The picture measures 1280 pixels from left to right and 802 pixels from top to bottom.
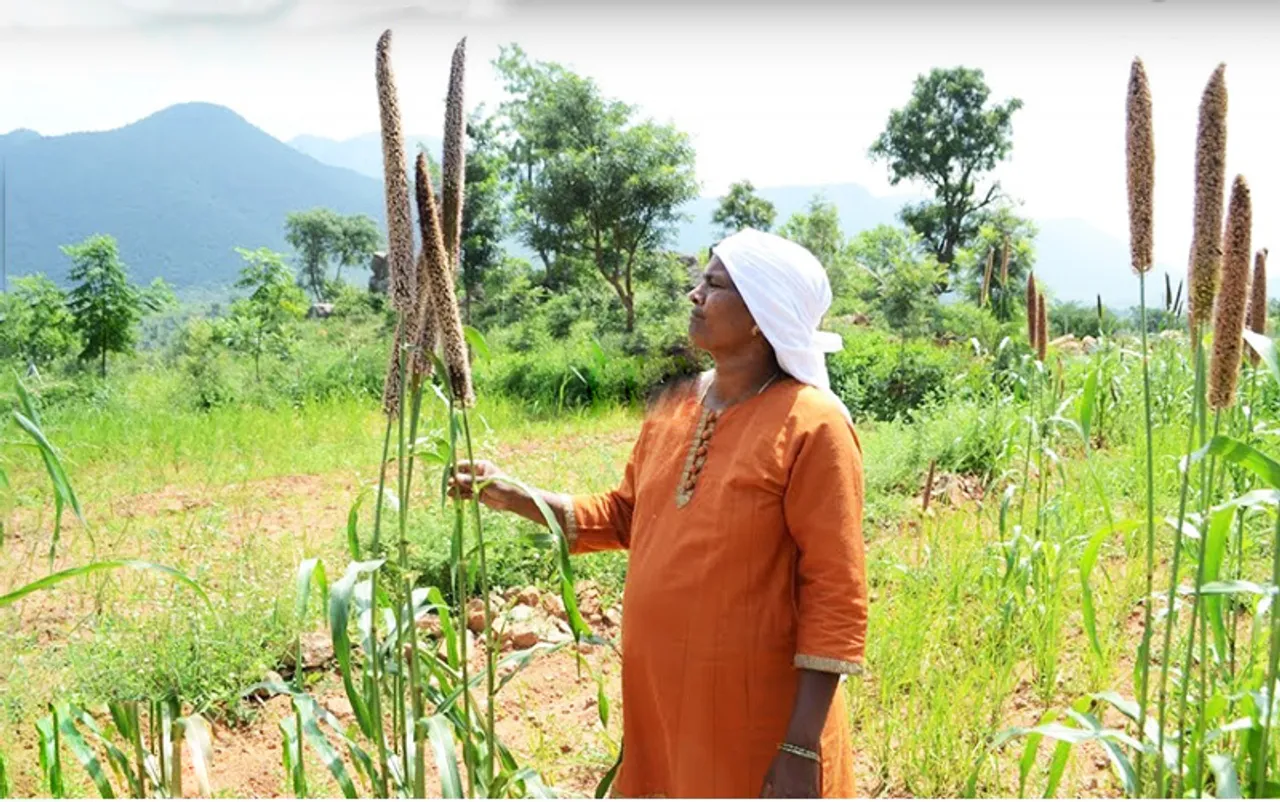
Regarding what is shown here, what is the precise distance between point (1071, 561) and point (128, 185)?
131301mm

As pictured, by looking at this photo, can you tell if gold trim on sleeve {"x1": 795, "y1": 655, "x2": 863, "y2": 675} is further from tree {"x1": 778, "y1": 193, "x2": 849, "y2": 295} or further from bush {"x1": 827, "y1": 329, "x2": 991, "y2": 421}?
tree {"x1": 778, "y1": 193, "x2": 849, "y2": 295}

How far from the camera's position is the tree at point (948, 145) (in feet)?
81.5

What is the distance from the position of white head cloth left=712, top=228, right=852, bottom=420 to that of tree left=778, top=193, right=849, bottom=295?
15.3 metres

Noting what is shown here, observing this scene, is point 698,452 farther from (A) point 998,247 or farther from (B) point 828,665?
(A) point 998,247

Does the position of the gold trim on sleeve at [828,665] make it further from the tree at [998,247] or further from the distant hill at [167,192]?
the distant hill at [167,192]

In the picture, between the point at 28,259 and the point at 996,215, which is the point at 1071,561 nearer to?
the point at 996,215

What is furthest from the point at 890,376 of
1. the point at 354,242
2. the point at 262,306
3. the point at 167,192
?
the point at 167,192

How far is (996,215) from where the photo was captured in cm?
2419

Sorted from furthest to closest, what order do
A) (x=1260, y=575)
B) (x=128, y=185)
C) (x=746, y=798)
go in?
(x=128, y=185) < (x=1260, y=575) < (x=746, y=798)

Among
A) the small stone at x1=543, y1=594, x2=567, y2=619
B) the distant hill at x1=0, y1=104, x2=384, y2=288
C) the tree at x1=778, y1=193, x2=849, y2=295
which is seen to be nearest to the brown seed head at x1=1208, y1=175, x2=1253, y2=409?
the small stone at x1=543, y1=594, x2=567, y2=619

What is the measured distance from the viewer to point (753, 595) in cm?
161

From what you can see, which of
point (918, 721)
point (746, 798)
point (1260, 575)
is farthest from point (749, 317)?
A: point (1260, 575)

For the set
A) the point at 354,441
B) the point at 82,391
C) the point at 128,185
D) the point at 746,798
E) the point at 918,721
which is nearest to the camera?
the point at 746,798

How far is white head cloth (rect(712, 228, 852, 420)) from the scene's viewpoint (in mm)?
1638
